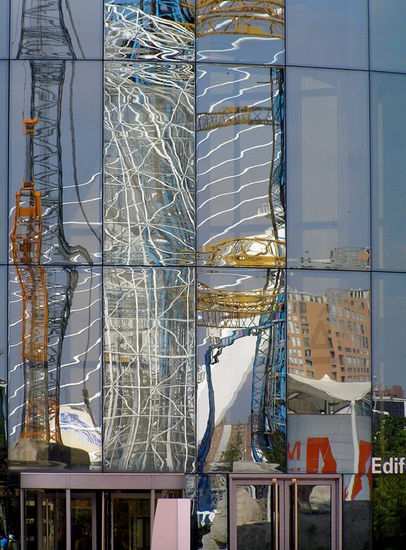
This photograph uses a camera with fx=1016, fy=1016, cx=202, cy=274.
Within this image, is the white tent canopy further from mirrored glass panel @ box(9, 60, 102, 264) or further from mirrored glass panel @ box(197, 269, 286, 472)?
mirrored glass panel @ box(9, 60, 102, 264)

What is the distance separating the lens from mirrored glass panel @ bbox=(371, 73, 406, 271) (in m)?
18.9

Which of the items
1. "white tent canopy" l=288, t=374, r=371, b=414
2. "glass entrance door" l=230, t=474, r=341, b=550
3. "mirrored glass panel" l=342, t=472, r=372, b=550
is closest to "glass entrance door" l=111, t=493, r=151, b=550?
"glass entrance door" l=230, t=474, r=341, b=550

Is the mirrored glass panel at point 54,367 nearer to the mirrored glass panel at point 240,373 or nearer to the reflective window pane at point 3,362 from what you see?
the reflective window pane at point 3,362

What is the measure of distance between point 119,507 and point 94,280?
159 inches

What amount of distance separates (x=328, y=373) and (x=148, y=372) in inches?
128

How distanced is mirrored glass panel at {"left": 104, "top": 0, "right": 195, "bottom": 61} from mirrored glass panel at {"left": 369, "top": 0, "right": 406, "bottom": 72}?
11.3 ft

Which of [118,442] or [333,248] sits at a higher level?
[333,248]

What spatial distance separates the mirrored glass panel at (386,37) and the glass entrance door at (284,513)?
7.76 metres

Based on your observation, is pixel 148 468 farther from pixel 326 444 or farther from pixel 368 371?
pixel 368 371

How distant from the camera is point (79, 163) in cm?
1822

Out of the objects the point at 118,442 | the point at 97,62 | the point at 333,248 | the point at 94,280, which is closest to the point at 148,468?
the point at 118,442

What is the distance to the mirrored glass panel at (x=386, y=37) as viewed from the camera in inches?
749

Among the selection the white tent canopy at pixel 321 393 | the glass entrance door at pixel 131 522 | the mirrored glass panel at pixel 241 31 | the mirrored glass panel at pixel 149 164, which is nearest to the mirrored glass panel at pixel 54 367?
the glass entrance door at pixel 131 522

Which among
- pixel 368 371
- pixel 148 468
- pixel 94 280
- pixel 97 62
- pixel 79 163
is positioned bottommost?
pixel 148 468
